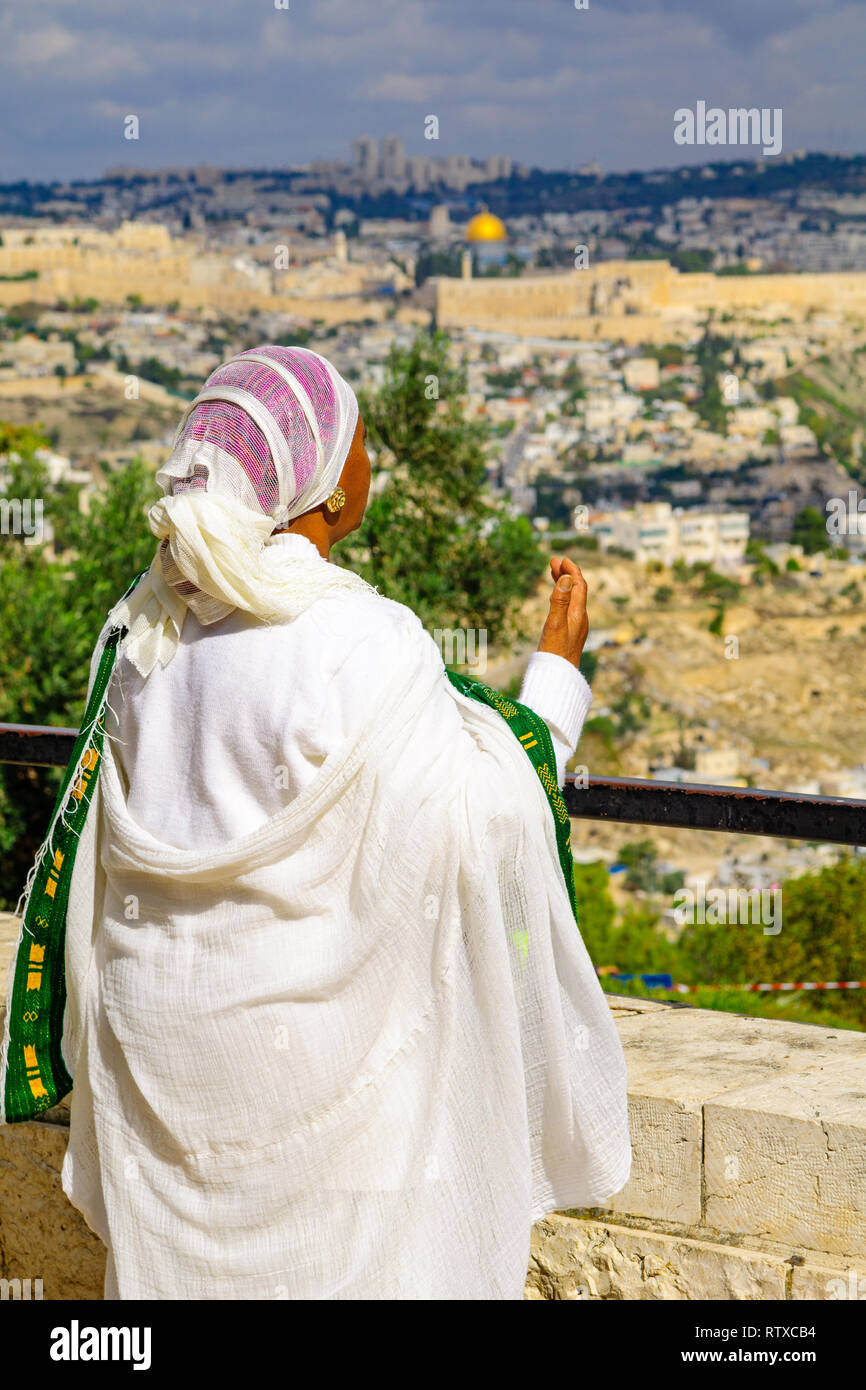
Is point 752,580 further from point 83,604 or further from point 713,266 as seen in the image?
point 83,604

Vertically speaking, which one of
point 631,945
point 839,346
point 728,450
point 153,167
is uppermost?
point 153,167

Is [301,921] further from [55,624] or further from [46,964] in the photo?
[55,624]

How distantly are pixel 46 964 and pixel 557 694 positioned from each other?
57cm

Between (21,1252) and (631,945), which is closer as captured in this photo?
(21,1252)

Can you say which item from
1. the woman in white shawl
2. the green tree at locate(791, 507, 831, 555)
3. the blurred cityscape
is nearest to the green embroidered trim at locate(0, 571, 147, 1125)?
the woman in white shawl

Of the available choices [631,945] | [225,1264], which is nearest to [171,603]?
[225,1264]

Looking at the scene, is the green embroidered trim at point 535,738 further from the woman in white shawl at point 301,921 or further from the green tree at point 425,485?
the green tree at point 425,485

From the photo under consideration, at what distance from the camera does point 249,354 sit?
1305mm

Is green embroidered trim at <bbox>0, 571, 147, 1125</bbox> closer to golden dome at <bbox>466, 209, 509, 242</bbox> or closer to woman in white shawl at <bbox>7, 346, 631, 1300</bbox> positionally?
woman in white shawl at <bbox>7, 346, 631, 1300</bbox>

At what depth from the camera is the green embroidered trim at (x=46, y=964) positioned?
1.38m

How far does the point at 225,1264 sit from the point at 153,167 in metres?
96.8

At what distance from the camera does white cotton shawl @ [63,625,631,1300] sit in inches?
48.1

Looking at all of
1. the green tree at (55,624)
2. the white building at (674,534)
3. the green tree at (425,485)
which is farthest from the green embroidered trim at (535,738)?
the white building at (674,534)

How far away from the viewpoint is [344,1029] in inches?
48.8
